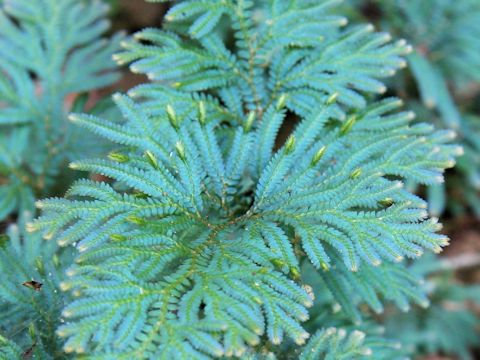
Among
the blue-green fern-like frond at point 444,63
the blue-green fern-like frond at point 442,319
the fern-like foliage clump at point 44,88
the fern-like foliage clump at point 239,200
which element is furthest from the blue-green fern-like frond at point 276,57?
the blue-green fern-like frond at point 442,319

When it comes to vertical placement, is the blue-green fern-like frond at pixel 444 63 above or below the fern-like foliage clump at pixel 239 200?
below

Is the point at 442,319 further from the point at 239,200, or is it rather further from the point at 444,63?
the point at 239,200

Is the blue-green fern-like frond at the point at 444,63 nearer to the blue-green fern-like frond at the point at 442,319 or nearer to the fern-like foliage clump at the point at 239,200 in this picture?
the blue-green fern-like frond at the point at 442,319

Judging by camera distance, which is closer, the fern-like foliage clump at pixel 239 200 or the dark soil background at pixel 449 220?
the fern-like foliage clump at pixel 239 200

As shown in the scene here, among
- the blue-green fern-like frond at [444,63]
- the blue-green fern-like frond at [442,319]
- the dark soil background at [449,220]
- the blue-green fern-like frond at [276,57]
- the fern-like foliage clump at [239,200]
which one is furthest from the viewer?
the dark soil background at [449,220]

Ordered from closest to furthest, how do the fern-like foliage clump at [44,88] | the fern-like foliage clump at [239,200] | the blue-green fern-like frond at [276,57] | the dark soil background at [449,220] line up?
the fern-like foliage clump at [239,200] < the blue-green fern-like frond at [276,57] < the fern-like foliage clump at [44,88] < the dark soil background at [449,220]

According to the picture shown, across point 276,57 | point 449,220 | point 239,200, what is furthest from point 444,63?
point 239,200
